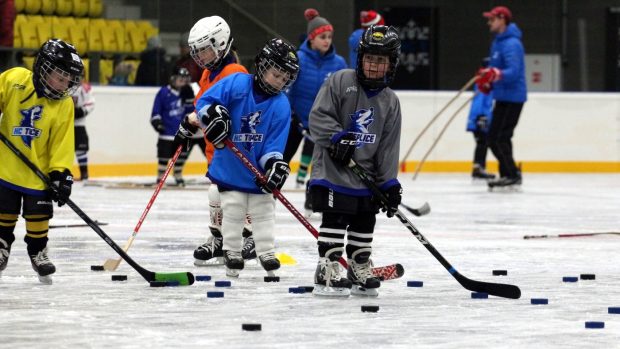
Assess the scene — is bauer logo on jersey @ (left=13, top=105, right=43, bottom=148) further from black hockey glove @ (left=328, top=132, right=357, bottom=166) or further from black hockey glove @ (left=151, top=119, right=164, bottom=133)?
black hockey glove @ (left=151, top=119, right=164, bottom=133)

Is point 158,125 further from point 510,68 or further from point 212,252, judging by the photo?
point 212,252

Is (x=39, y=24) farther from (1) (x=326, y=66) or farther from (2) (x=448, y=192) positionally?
(1) (x=326, y=66)

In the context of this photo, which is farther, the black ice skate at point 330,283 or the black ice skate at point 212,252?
the black ice skate at point 212,252

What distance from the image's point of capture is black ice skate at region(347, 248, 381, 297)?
5.29 m

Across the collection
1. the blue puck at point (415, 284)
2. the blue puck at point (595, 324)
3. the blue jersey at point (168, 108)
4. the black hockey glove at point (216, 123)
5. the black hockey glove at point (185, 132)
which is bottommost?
the blue jersey at point (168, 108)

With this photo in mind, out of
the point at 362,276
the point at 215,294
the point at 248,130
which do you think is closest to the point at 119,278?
the point at 215,294

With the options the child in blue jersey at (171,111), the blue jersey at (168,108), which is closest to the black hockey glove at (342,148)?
the child in blue jersey at (171,111)

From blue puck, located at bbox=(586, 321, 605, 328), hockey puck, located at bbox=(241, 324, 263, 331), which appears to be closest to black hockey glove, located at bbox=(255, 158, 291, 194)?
hockey puck, located at bbox=(241, 324, 263, 331)

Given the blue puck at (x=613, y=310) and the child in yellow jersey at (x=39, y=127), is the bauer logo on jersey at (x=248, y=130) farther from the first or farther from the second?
the blue puck at (x=613, y=310)

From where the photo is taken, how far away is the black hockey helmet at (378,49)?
5.22m

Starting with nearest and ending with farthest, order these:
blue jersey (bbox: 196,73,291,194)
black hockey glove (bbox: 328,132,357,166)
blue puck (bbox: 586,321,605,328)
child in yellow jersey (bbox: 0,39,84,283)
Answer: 1. blue puck (bbox: 586,321,605,328)
2. black hockey glove (bbox: 328,132,357,166)
3. child in yellow jersey (bbox: 0,39,84,283)
4. blue jersey (bbox: 196,73,291,194)

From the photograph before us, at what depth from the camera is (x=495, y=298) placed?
5.24 meters

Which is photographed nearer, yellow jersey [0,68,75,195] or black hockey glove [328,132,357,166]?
black hockey glove [328,132,357,166]

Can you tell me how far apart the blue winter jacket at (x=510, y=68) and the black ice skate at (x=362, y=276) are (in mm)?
7430
